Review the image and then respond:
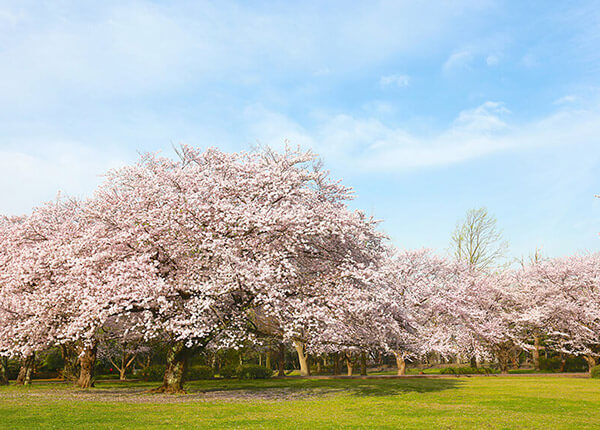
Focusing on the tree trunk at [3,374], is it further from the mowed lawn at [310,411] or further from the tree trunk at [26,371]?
the mowed lawn at [310,411]

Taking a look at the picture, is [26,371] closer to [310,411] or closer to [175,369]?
[175,369]

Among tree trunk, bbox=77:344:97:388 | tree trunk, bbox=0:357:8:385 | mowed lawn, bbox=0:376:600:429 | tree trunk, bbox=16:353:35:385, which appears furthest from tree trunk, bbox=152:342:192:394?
tree trunk, bbox=0:357:8:385

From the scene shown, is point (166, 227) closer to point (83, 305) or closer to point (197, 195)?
point (197, 195)

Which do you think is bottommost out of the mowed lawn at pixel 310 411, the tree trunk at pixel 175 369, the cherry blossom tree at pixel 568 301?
the mowed lawn at pixel 310 411

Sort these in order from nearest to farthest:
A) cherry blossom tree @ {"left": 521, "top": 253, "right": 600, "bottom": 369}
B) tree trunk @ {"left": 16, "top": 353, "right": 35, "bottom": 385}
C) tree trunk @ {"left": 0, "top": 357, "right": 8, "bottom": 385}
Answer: tree trunk @ {"left": 0, "top": 357, "right": 8, "bottom": 385}, tree trunk @ {"left": 16, "top": 353, "right": 35, "bottom": 385}, cherry blossom tree @ {"left": 521, "top": 253, "right": 600, "bottom": 369}

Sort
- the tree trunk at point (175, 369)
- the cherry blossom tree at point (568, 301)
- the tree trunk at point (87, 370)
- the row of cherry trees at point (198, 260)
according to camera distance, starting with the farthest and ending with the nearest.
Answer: the cherry blossom tree at point (568, 301) < the tree trunk at point (87, 370) < the tree trunk at point (175, 369) < the row of cherry trees at point (198, 260)

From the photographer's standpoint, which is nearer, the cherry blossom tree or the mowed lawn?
the mowed lawn

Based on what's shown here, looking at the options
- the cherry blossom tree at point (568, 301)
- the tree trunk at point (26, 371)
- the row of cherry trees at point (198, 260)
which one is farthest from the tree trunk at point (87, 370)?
the cherry blossom tree at point (568, 301)

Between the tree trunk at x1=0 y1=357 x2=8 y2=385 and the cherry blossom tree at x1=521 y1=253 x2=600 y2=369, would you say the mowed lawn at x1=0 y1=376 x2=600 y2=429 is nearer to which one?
the tree trunk at x1=0 y1=357 x2=8 y2=385

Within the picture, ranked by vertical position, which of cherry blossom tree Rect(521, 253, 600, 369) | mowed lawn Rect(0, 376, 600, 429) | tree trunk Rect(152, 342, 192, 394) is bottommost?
mowed lawn Rect(0, 376, 600, 429)

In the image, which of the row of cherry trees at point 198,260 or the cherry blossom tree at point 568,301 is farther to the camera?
the cherry blossom tree at point 568,301

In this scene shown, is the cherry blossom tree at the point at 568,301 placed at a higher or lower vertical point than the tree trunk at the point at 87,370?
higher

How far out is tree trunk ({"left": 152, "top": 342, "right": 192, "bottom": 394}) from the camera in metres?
24.3

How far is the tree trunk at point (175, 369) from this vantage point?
2434cm
